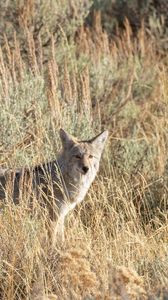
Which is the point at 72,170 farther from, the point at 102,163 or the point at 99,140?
the point at 102,163

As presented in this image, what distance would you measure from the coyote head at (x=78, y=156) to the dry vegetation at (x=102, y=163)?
0.62 ft

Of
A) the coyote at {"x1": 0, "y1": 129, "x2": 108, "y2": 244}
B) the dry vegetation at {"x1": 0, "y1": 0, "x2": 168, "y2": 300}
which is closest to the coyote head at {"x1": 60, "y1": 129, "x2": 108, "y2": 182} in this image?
the coyote at {"x1": 0, "y1": 129, "x2": 108, "y2": 244}

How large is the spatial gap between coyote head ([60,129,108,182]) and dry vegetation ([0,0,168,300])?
0.19 m

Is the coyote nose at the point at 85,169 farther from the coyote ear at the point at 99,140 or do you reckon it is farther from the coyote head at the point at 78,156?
the coyote ear at the point at 99,140

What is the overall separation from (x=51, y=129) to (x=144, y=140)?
1.27 m

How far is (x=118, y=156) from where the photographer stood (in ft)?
24.3

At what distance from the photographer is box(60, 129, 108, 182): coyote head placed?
6406 millimetres

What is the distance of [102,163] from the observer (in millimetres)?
7258

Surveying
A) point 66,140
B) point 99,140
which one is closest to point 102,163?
point 99,140

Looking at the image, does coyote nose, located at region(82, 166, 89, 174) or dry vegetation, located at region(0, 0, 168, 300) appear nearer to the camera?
dry vegetation, located at region(0, 0, 168, 300)

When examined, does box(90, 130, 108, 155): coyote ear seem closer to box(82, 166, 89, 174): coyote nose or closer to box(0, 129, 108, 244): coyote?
box(0, 129, 108, 244): coyote

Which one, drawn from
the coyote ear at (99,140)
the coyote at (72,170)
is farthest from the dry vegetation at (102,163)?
the coyote ear at (99,140)

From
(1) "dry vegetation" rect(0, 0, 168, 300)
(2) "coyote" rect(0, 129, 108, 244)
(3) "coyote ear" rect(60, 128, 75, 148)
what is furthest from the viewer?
(3) "coyote ear" rect(60, 128, 75, 148)

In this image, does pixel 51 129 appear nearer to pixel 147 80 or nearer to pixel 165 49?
pixel 147 80
